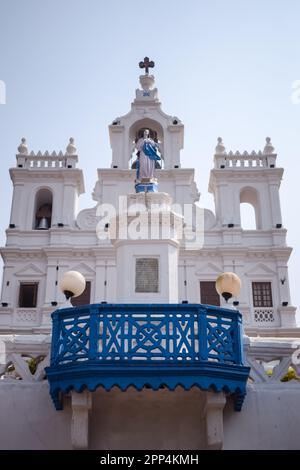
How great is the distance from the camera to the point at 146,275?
41.3ft

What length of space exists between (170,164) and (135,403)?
21610 millimetres

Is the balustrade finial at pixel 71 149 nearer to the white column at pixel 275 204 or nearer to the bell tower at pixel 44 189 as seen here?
the bell tower at pixel 44 189

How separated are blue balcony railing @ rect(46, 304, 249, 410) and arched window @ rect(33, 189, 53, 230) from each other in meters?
21.2

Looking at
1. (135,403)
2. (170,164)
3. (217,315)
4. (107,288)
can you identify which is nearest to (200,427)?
(135,403)

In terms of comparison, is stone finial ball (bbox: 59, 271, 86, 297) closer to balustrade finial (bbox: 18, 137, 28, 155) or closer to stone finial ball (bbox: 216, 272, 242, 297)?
stone finial ball (bbox: 216, 272, 242, 297)

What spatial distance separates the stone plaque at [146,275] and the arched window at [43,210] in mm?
18005

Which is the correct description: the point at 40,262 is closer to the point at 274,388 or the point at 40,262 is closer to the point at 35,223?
the point at 35,223

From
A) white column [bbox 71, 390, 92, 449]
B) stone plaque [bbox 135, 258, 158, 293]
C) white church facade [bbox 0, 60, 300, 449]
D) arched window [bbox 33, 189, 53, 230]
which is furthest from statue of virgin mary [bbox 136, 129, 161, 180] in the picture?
arched window [bbox 33, 189, 53, 230]

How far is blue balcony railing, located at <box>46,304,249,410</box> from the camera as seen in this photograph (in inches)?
350

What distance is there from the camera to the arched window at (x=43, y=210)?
3042cm

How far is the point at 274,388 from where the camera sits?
974 centimetres

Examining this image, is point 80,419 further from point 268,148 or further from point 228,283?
point 268,148

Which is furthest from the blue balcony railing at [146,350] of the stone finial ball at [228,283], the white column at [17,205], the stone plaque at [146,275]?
the white column at [17,205]

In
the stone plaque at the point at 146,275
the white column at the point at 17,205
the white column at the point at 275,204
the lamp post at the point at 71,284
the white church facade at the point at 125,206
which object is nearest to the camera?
the lamp post at the point at 71,284
